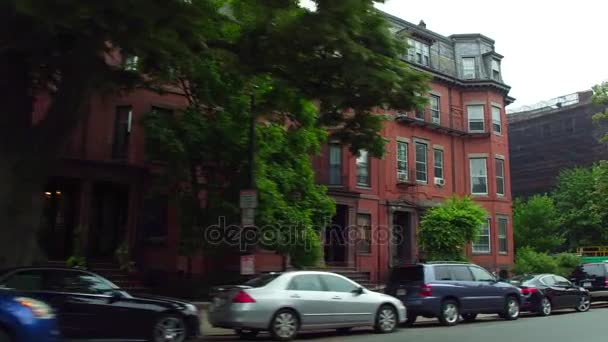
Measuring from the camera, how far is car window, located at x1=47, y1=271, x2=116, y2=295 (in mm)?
9961

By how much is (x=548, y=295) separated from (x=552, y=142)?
1543 inches

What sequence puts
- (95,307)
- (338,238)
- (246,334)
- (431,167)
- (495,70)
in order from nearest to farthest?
(95,307) → (246,334) → (338,238) → (431,167) → (495,70)

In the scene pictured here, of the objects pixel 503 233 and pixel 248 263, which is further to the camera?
pixel 503 233

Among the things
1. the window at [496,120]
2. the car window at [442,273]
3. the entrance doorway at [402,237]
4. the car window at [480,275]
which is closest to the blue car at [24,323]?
the car window at [442,273]

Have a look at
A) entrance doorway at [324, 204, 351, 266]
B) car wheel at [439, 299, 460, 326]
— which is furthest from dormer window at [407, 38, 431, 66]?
car wheel at [439, 299, 460, 326]

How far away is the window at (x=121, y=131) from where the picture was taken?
22.1 meters

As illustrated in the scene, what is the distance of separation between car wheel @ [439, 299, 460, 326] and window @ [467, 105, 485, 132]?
62.7 feet

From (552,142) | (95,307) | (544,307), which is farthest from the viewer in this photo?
(552,142)

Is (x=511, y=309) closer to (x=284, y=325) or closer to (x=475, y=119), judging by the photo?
(x=284, y=325)

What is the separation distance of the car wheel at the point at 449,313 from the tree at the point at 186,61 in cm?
548

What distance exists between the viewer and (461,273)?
17.0 m

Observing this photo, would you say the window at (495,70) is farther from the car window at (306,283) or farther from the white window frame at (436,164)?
the car window at (306,283)

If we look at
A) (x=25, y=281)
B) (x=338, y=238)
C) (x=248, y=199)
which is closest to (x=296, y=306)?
(x=248, y=199)

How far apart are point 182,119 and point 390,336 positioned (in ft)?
29.8
